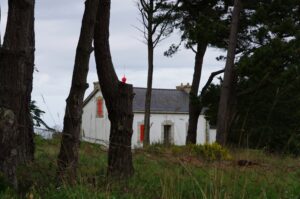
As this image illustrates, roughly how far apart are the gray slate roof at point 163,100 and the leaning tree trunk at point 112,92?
154 ft

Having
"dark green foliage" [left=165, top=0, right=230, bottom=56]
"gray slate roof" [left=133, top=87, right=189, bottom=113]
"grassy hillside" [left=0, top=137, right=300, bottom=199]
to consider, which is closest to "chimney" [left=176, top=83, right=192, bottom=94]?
"gray slate roof" [left=133, top=87, right=189, bottom=113]

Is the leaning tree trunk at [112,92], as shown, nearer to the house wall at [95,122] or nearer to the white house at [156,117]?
the white house at [156,117]

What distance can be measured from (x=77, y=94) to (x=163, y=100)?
53.5 m

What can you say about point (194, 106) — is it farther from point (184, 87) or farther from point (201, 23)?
point (184, 87)

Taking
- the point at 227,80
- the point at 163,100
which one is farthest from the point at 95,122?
the point at 227,80

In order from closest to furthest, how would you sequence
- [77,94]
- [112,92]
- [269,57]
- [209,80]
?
[77,94] < [112,92] < [269,57] < [209,80]

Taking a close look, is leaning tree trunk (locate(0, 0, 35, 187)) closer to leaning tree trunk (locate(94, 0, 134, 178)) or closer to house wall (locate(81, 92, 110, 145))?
leaning tree trunk (locate(94, 0, 134, 178))

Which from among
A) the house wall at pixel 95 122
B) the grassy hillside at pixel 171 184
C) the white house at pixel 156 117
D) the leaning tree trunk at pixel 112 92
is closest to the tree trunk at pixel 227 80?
the grassy hillside at pixel 171 184

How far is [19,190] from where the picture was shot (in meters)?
5.92

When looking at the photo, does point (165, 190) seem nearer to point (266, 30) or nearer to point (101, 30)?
point (101, 30)

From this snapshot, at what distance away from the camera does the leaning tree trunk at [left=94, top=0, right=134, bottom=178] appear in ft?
26.3

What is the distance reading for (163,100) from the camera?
2386 inches

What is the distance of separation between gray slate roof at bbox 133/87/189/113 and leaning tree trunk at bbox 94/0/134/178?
47035 mm

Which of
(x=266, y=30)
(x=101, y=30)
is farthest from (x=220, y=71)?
(x=101, y=30)
